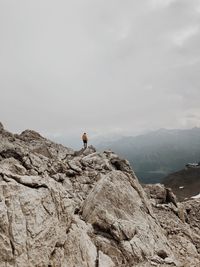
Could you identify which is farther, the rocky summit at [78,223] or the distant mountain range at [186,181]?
the distant mountain range at [186,181]

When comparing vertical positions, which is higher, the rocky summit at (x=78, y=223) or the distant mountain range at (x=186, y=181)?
the rocky summit at (x=78, y=223)

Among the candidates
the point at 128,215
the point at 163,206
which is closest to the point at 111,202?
the point at 128,215

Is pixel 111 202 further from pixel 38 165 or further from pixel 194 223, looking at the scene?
pixel 194 223

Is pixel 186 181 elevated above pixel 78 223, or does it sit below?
below

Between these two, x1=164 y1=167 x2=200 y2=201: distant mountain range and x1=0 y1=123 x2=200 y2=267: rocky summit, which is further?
x1=164 y1=167 x2=200 y2=201: distant mountain range

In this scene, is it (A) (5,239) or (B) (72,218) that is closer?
(A) (5,239)

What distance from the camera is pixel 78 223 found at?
25.3m

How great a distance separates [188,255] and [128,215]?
807 centimetres

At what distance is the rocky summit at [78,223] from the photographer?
1927 cm

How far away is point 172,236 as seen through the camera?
34531 mm

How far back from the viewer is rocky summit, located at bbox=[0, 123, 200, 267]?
19.3m

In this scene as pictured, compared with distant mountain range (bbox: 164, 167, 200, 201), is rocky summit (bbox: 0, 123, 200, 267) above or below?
above

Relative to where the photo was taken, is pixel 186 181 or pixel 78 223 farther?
pixel 186 181

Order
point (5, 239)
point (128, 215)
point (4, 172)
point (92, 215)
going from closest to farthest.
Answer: point (5, 239) < point (4, 172) < point (92, 215) < point (128, 215)
